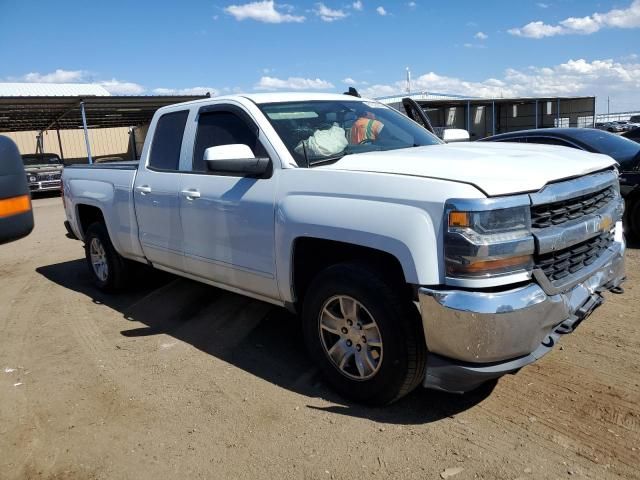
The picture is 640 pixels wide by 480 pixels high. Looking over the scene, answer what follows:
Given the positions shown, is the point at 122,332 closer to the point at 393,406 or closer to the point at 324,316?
the point at 324,316

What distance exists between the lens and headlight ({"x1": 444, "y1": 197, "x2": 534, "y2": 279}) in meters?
2.70

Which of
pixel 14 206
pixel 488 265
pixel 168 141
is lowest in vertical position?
pixel 488 265

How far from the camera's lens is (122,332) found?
16.2ft

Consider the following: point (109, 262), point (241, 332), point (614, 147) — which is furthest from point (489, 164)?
point (614, 147)

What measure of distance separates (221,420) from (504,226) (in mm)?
2028

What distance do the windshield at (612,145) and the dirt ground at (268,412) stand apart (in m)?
2.79

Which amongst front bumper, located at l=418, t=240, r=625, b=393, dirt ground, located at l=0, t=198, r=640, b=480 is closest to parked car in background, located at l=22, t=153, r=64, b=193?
dirt ground, located at l=0, t=198, r=640, b=480

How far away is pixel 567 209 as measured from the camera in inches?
122

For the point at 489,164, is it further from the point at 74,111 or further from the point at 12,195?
the point at 74,111

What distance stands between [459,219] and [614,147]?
5.93 metres

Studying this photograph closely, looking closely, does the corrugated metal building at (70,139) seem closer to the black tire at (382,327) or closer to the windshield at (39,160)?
the windshield at (39,160)

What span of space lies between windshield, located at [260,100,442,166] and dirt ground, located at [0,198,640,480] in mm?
1599

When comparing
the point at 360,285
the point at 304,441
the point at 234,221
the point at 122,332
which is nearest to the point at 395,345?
the point at 360,285

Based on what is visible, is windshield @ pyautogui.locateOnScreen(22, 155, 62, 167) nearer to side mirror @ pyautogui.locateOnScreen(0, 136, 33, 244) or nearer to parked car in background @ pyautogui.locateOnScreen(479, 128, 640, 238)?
parked car in background @ pyautogui.locateOnScreen(479, 128, 640, 238)
